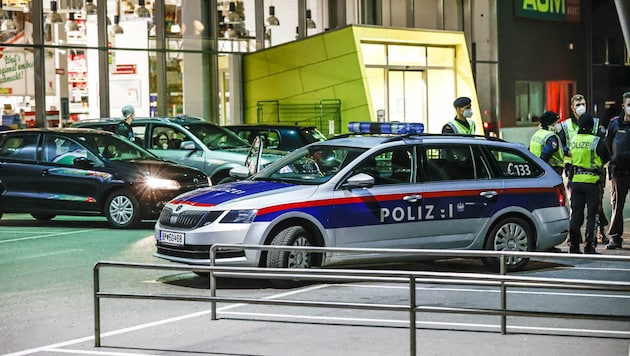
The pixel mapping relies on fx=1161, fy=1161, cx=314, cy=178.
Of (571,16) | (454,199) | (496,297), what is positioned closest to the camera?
(496,297)

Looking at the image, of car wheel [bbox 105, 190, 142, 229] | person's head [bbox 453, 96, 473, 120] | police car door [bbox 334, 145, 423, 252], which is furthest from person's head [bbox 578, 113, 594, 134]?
car wheel [bbox 105, 190, 142, 229]

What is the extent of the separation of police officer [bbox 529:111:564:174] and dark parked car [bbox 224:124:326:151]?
7575mm

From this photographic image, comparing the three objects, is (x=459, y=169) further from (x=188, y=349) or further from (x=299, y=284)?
(x=188, y=349)

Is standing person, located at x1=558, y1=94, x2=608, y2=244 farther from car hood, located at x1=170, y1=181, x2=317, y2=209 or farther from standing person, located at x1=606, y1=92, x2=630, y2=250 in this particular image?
car hood, located at x1=170, y1=181, x2=317, y2=209

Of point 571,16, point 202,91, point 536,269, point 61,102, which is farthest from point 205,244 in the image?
point 571,16

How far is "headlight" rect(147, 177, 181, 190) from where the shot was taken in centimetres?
1777

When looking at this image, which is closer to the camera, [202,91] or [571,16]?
[202,91]

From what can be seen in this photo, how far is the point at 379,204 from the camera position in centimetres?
1214

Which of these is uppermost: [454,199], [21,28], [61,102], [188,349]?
[21,28]

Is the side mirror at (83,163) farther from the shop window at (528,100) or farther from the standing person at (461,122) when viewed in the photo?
the shop window at (528,100)

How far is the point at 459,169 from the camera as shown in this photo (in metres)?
12.9

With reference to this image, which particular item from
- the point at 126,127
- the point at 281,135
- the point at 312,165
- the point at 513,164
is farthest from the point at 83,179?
the point at 513,164

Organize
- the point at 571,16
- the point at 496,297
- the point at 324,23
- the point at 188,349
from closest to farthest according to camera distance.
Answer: the point at 188,349 → the point at 496,297 → the point at 324,23 → the point at 571,16

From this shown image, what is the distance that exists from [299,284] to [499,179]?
2814 millimetres
